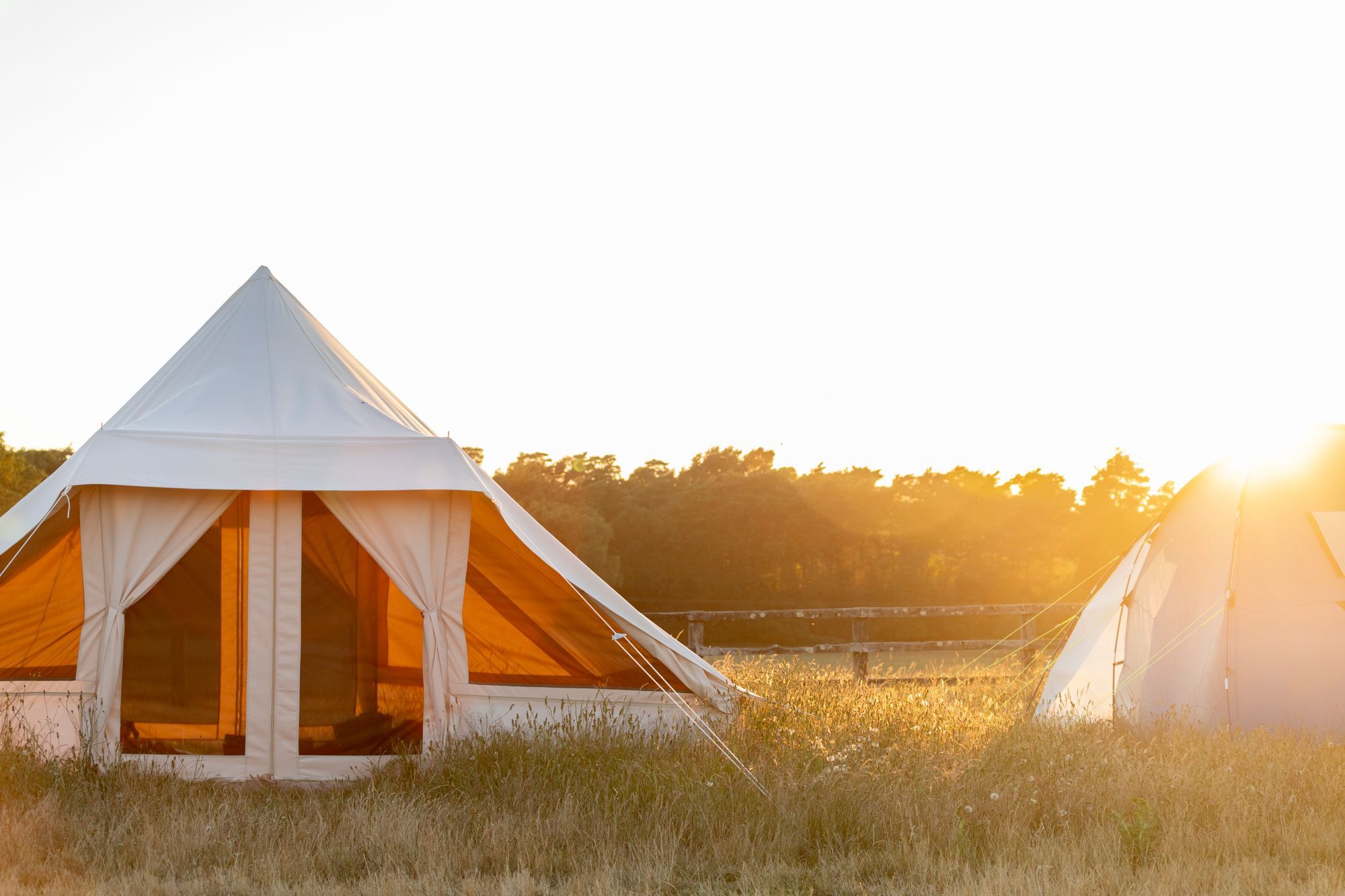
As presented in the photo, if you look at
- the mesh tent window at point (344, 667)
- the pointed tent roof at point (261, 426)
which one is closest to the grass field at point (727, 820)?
the mesh tent window at point (344, 667)

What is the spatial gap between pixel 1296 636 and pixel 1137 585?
3.22 feet

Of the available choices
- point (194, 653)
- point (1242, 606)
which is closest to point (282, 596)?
point (194, 653)

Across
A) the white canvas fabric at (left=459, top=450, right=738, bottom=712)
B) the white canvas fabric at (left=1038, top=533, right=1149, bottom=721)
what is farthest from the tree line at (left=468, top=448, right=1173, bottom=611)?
the white canvas fabric at (left=459, top=450, right=738, bottom=712)

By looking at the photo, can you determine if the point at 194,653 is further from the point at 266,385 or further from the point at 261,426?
the point at 266,385

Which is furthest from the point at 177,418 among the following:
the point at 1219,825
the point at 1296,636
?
the point at 1296,636

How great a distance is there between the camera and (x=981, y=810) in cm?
480

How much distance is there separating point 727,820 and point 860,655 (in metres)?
6.66

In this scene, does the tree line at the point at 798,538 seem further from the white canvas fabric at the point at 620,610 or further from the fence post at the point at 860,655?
the white canvas fabric at the point at 620,610

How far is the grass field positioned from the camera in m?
4.19

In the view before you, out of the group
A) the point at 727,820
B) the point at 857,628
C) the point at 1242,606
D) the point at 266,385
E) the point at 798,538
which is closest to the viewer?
the point at 727,820

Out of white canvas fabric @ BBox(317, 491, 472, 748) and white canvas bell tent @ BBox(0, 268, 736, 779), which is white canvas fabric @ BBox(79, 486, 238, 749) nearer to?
white canvas bell tent @ BBox(0, 268, 736, 779)

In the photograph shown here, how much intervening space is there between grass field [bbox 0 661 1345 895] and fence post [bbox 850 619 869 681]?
5.14 m

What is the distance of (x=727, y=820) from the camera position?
475 centimetres

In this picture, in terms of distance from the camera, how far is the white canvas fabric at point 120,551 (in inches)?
226
